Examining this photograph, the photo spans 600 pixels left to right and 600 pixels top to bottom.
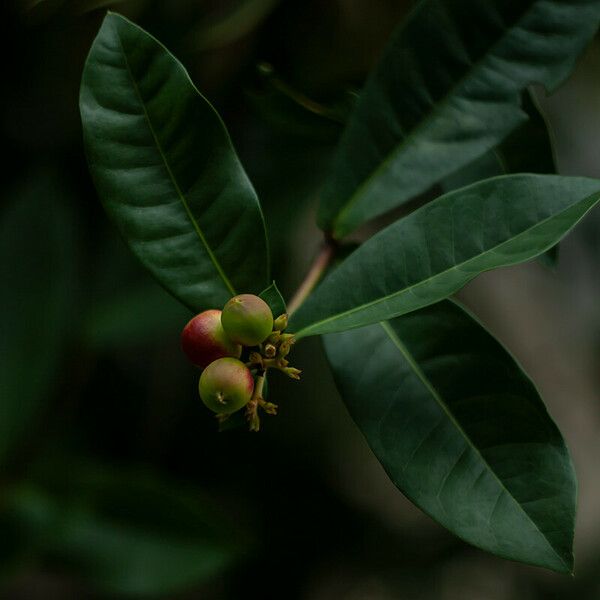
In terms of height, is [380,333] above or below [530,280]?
above

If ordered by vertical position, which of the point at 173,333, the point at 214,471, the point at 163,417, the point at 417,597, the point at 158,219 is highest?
the point at 158,219

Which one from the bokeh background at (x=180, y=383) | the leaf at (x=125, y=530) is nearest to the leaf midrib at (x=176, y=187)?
the bokeh background at (x=180, y=383)

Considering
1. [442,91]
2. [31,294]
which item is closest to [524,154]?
[442,91]

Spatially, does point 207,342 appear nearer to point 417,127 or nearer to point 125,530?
point 417,127

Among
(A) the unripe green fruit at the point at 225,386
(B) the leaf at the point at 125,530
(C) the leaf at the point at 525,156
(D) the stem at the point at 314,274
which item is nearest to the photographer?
(A) the unripe green fruit at the point at 225,386

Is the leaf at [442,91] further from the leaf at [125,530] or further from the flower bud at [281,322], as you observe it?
the leaf at [125,530]

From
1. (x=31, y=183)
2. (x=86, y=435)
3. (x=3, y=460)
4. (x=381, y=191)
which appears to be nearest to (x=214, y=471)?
(x=86, y=435)

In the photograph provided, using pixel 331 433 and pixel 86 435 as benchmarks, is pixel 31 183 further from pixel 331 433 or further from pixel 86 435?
pixel 331 433
